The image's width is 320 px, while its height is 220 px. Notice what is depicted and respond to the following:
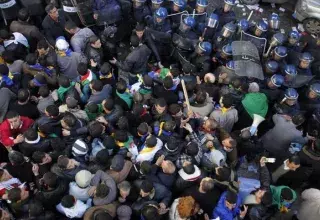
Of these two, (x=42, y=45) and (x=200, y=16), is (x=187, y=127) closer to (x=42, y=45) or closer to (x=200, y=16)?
(x=42, y=45)

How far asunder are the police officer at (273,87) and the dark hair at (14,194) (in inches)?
213

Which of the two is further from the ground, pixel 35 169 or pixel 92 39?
pixel 92 39

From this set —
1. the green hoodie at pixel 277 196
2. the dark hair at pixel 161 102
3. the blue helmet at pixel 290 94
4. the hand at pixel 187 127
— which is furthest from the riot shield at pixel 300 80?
the dark hair at pixel 161 102

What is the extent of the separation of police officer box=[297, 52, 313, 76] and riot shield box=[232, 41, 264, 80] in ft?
3.44

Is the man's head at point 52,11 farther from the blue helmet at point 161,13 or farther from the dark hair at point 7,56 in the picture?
the blue helmet at point 161,13

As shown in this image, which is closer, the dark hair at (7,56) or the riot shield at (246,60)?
the dark hair at (7,56)

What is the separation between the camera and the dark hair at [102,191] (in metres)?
5.70

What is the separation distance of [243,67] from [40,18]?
5.15 meters

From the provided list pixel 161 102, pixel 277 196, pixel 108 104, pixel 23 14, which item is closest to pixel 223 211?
pixel 277 196

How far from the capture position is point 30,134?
6.30m

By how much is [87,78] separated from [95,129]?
152 cm

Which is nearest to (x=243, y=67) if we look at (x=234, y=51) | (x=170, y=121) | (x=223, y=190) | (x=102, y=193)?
(x=234, y=51)

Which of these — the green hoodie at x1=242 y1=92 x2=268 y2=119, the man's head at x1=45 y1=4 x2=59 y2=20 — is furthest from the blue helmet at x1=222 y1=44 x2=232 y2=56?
the man's head at x1=45 y1=4 x2=59 y2=20

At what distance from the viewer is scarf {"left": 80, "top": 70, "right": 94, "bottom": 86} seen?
7693mm
